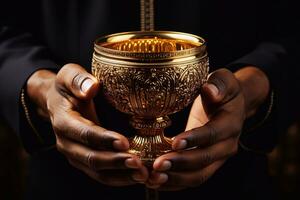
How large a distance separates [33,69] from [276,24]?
0.53 meters

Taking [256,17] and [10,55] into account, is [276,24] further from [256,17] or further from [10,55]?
[10,55]

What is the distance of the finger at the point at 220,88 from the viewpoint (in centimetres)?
91

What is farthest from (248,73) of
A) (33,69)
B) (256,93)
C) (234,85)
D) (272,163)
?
(272,163)

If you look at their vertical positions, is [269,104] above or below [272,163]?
above

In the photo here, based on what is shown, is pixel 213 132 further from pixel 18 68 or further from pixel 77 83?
pixel 18 68

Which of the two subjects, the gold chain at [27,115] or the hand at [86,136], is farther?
the gold chain at [27,115]

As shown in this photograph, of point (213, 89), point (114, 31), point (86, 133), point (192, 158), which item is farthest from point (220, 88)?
point (114, 31)

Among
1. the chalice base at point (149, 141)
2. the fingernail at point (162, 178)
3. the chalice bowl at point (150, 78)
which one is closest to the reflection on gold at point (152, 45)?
the chalice bowl at point (150, 78)

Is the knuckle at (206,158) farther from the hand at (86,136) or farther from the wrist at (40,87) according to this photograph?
the wrist at (40,87)

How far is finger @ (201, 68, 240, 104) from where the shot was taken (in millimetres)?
912

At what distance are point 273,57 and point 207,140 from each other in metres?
0.37

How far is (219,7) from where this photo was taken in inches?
47.5

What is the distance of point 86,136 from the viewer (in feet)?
2.87

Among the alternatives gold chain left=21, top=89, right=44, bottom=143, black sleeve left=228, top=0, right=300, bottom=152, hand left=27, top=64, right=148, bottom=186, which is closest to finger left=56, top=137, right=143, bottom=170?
hand left=27, top=64, right=148, bottom=186
